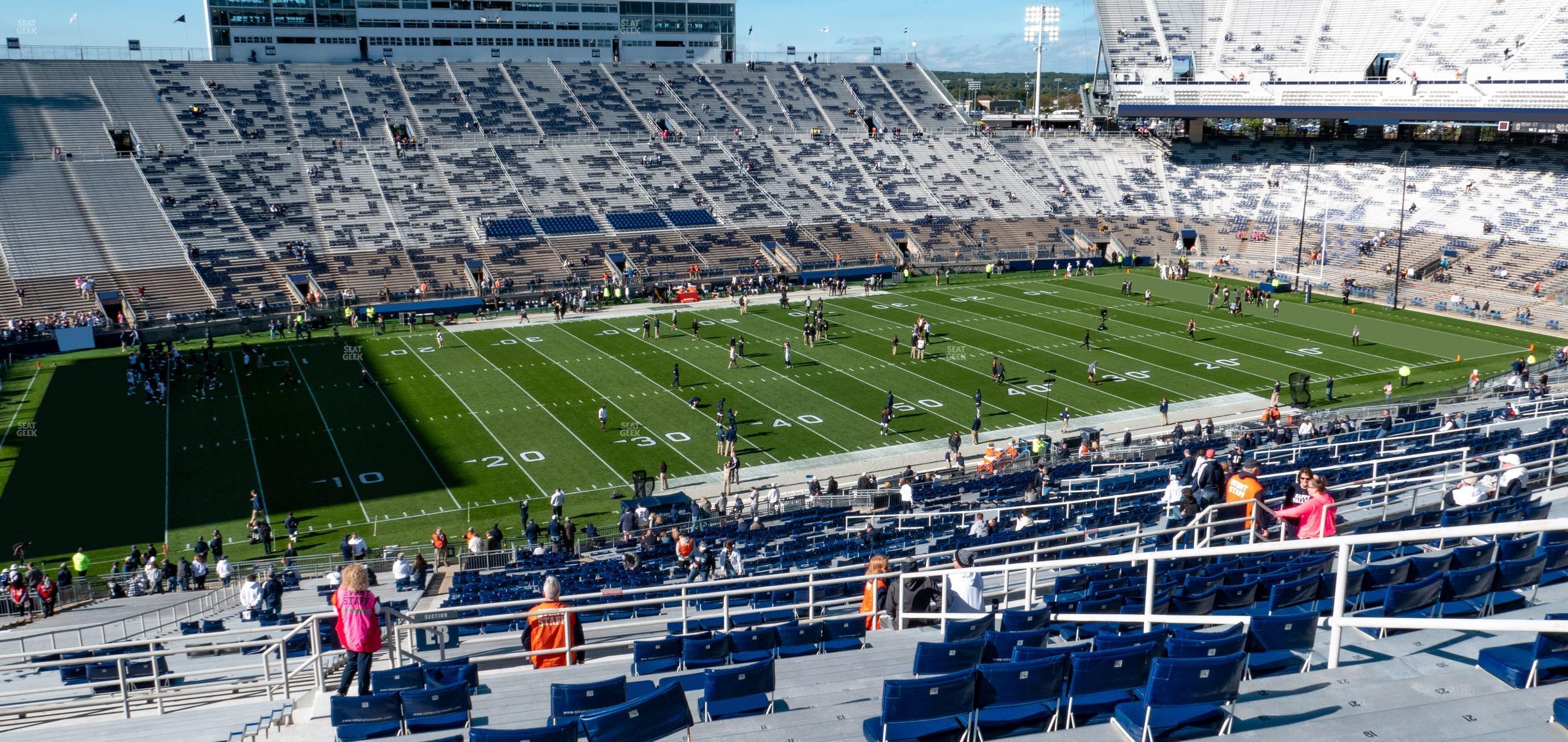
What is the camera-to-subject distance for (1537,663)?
281 inches

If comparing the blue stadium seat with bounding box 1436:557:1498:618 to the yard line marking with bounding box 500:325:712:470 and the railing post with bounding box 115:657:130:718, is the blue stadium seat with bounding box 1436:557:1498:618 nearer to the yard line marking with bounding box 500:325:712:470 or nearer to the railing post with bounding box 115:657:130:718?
the railing post with bounding box 115:657:130:718

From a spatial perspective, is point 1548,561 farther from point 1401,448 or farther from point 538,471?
point 538,471

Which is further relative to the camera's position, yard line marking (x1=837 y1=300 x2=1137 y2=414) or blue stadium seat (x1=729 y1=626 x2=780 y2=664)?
yard line marking (x1=837 y1=300 x2=1137 y2=414)

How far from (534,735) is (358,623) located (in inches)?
137

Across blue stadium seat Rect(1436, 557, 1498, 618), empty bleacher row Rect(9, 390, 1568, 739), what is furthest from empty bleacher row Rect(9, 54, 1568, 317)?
blue stadium seat Rect(1436, 557, 1498, 618)

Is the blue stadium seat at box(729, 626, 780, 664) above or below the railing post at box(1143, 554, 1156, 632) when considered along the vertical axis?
below

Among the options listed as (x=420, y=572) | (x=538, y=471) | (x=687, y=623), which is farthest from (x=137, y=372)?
(x=687, y=623)

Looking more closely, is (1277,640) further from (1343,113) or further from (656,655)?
(1343,113)

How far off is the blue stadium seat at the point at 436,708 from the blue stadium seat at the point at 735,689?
173cm

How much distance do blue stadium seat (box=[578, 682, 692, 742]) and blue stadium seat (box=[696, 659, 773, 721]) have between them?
73cm

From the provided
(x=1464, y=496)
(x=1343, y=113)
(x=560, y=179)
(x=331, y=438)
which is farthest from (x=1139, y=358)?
(x=560, y=179)

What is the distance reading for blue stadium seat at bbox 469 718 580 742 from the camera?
6555 millimetres

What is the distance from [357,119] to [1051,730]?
69.6 m

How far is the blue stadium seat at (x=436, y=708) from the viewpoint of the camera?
8.23m
